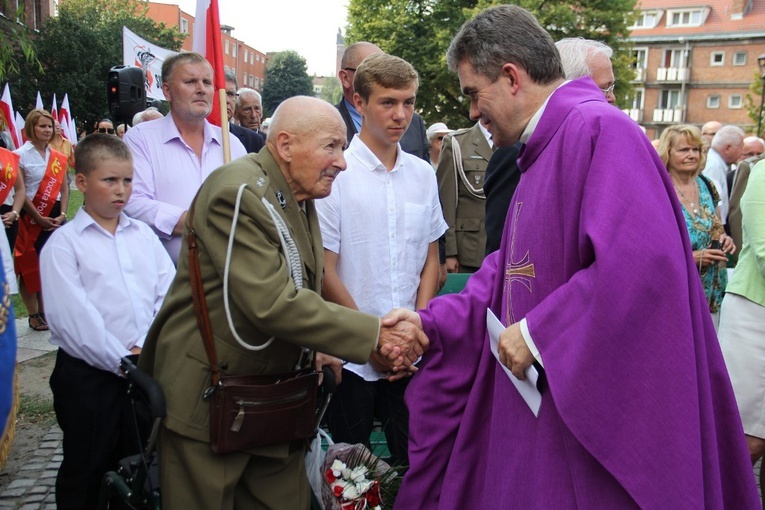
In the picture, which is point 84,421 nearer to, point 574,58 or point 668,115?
point 574,58

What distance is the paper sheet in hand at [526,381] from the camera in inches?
91.0

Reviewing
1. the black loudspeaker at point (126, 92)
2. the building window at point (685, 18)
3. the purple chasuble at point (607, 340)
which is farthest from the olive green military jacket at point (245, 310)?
the building window at point (685, 18)

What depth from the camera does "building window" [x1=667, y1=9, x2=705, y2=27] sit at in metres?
59.1

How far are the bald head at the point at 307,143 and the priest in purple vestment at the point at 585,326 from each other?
1.72 ft

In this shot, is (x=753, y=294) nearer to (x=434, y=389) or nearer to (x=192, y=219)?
(x=434, y=389)

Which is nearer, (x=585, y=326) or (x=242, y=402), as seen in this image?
(x=585, y=326)

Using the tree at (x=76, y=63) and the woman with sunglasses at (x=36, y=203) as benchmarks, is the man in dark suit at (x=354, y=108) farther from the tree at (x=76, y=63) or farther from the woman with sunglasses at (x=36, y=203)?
the tree at (x=76, y=63)

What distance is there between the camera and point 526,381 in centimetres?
237

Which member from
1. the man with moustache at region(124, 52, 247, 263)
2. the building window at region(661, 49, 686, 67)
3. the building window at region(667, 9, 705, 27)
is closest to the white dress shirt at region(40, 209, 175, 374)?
the man with moustache at region(124, 52, 247, 263)

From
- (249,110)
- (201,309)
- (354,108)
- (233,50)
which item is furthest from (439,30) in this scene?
(233,50)

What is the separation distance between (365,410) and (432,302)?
2.71 feet

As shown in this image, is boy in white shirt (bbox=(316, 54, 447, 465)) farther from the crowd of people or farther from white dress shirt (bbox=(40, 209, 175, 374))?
white dress shirt (bbox=(40, 209, 175, 374))

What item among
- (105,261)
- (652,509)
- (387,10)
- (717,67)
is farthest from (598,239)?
(717,67)

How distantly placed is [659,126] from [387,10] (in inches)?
1436
